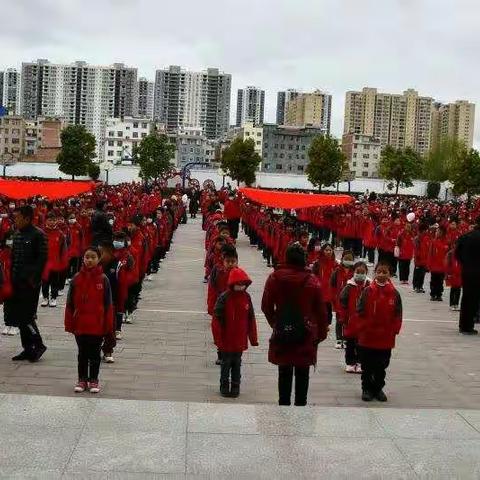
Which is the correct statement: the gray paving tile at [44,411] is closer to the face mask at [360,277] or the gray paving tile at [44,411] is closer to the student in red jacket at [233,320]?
the student in red jacket at [233,320]

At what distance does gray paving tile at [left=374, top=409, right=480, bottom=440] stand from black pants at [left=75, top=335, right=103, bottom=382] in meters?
2.73

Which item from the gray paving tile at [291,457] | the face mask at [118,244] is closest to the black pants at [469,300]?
the face mask at [118,244]

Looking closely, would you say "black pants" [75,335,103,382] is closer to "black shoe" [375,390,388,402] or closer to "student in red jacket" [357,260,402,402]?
"student in red jacket" [357,260,402,402]

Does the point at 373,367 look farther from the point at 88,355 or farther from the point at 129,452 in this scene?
the point at 129,452

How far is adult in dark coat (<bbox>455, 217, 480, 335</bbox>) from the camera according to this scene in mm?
12430

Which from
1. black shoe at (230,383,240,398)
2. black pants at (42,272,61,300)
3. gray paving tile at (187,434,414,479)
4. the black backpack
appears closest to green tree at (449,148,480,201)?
black pants at (42,272,61,300)

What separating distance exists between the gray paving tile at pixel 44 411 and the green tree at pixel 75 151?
6581 cm

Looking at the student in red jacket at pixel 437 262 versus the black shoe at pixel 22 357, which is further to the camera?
the student in red jacket at pixel 437 262

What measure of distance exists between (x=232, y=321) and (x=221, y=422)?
1.64 metres

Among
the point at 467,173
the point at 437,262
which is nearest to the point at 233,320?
the point at 437,262

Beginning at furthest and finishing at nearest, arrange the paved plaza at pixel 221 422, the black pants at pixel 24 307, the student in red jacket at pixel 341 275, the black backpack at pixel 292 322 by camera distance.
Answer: the student in red jacket at pixel 341 275 < the black pants at pixel 24 307 < the black backpack at pixel 292 322 < the paved plaza at pixel 221 422

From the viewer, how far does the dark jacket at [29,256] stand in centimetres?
909

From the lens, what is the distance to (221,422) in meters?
6.33

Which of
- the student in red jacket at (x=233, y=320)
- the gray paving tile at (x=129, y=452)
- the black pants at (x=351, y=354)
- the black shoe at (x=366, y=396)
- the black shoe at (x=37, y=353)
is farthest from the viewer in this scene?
the black pants at (x=351, y=354)
